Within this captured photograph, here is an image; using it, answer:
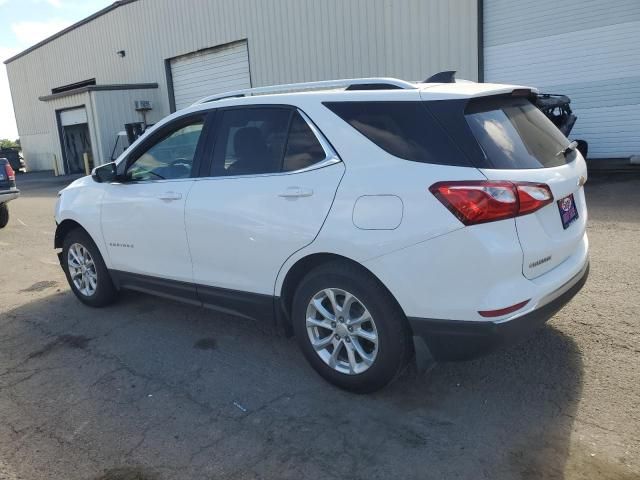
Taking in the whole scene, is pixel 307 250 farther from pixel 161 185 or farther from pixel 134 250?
pixel 134 250

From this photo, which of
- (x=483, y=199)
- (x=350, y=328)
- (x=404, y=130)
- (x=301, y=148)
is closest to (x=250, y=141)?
(x=301, y=148)

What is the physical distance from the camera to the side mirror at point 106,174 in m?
4.80

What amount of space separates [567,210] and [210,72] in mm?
19315

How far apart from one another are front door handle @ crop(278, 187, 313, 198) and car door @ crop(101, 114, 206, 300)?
0.97 metres

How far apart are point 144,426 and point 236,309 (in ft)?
3.37

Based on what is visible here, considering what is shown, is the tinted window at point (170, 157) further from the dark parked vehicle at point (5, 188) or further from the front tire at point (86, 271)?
the dark parked vehicle at point (5, 188)

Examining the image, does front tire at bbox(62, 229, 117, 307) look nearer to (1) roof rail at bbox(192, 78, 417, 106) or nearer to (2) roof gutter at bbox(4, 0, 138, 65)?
(1) roof rail at bbox(192, 78, 417, 106)

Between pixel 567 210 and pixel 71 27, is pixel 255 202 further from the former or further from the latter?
pixel 71 27

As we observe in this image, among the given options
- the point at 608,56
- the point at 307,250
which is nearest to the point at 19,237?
the point at 307,250

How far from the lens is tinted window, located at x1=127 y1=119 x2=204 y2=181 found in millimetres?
4273

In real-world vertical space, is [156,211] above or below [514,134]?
below

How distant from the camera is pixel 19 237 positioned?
31.6 ft

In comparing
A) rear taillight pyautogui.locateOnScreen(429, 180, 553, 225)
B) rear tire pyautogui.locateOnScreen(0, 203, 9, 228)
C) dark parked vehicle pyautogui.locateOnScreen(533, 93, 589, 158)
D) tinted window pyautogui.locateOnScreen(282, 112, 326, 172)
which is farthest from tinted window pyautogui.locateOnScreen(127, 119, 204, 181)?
dark parked vehicle pyautogui.locateOnScreen(533, 93, 589, 158)

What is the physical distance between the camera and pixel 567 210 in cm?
328
